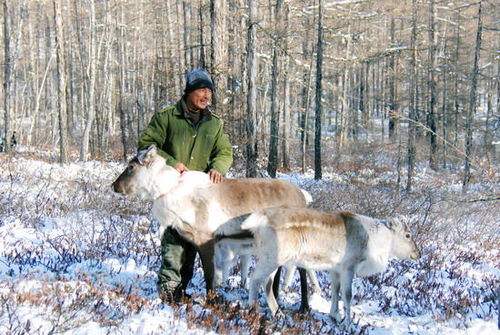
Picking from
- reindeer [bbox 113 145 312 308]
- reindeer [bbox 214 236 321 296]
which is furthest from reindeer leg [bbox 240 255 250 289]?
reindeer [bbox 113 145 312 308]

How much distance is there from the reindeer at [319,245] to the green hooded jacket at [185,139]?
92 centimetres

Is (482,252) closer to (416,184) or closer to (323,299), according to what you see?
(323,299)

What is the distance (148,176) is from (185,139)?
64 cm

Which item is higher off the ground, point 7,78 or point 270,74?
point 270,74

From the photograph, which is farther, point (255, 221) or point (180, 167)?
point (180, 167)

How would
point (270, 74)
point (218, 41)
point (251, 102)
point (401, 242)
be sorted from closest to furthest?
point (401, 242)
point (218, 41)
point (251, 102)
point (270, 74)

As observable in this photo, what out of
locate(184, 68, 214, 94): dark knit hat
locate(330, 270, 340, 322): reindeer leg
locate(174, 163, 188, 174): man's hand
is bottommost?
locate(330, 270, 340, 322): reindeer leg

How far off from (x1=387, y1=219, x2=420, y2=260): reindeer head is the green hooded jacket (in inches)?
87.9

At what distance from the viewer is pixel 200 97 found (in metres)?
5.89

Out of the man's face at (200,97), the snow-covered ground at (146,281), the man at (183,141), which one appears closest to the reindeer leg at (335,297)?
the snow-covered ground at (146,281)

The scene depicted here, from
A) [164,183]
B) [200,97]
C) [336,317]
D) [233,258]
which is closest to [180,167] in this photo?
[164,183]

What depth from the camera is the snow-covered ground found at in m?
4.96

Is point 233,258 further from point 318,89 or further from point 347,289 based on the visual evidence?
point 318,89

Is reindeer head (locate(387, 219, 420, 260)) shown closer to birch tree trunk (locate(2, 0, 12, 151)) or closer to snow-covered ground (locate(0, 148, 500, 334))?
snow-covered ground (locate(0, 148, 500, 334))
